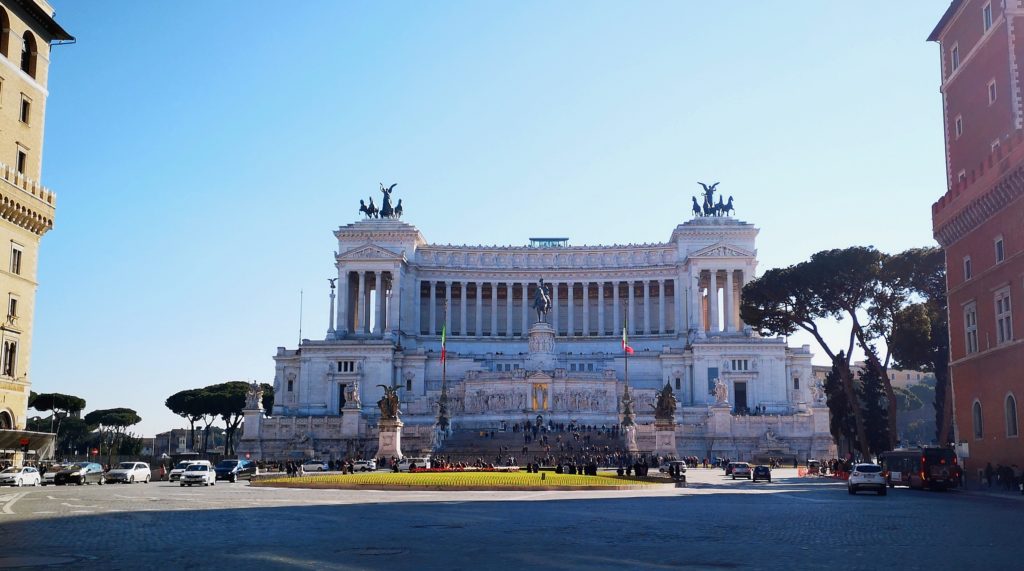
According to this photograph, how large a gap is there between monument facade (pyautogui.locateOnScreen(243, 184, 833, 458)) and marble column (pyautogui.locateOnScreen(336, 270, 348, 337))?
0.63 feet

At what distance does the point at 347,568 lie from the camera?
54.6 ft

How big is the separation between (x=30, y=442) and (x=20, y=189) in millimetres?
14023

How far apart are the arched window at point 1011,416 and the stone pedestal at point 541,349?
57.8 meters

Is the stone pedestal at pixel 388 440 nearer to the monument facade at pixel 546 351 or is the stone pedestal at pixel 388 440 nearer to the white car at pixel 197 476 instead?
the monument facade at pixel 546 351

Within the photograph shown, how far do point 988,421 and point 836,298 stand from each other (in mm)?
17931

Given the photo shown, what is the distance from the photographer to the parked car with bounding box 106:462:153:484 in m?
59.0

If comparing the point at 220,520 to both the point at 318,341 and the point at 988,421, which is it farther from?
the point at 318,341

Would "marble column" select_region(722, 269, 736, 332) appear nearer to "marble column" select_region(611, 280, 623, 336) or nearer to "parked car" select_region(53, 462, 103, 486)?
"marble column" select_region(611, 280, 623, 336)

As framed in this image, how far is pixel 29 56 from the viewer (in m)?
58.9

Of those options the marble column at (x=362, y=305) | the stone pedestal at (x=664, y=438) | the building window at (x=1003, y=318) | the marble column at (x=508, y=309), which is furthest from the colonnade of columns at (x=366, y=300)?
the building window at (x=1003, y=318)

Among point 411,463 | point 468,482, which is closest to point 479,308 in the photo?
point 411,463

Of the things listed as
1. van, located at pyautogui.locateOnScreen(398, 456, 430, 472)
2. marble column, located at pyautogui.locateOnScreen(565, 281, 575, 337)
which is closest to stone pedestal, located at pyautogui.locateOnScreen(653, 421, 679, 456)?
van, located at pyautogui.locateOnScreen(398, 456, 430, 472)

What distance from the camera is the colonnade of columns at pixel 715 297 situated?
113 metres

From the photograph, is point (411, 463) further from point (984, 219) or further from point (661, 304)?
point (661, 304)
